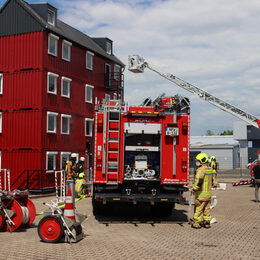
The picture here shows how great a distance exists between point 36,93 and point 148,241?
55.8 feet

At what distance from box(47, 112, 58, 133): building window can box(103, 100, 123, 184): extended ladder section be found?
14.1 metres

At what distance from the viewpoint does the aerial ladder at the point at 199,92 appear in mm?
31406

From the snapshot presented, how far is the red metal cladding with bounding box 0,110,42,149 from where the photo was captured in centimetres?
2377

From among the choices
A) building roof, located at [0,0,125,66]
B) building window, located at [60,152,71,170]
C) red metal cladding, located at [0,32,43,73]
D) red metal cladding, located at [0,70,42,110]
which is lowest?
building window, located at [60,152,71,170]

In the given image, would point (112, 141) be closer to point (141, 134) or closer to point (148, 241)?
point (141, 134)

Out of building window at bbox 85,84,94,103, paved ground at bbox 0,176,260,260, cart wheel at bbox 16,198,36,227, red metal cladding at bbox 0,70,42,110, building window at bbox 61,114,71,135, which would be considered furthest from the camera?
building window at bbox 85,84,94,103

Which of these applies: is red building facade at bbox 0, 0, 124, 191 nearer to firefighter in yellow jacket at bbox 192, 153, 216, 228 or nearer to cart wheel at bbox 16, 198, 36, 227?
cart wheel at bbox 16, 198, 36, 227

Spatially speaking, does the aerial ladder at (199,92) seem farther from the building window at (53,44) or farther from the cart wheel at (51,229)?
the cart wheel at (51,229)

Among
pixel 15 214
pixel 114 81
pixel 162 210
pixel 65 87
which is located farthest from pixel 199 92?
pixel 15 214

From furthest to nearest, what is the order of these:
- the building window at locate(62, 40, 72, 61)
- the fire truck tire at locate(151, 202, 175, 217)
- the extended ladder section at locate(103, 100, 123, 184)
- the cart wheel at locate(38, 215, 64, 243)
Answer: the building window at locate(62, 40, 72, 61), the fire truck tire at locate(151, 202, 175, 217), the extended ladder section at locate(103, 100, 123, 184), the cart wheel at locate(38, 215, 64, 243)

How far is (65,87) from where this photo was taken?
2666cm

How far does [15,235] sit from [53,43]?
1793 centimetres

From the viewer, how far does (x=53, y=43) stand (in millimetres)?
25219

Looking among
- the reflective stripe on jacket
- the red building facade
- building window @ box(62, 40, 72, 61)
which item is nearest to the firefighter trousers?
the reflective stripe on jacket
